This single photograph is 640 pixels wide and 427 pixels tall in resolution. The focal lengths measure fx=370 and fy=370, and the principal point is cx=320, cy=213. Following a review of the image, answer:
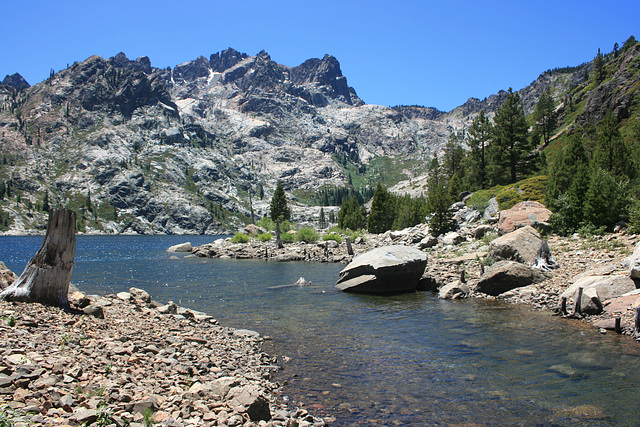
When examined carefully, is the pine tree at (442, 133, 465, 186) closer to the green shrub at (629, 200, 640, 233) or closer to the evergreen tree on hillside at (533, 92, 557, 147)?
the evergreen tree on hillside at (533, 92, 557, 147)

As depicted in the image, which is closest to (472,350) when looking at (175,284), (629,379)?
(629,379)

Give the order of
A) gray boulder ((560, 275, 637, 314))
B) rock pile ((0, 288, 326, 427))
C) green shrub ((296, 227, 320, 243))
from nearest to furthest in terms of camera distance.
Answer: rock pile ((0, 288, 326, 427)) → gray boulder ((560, 275, 637, 314)) → green shrub ((296, 227, 320, 243))

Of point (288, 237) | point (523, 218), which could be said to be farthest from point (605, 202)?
point (288, 237)

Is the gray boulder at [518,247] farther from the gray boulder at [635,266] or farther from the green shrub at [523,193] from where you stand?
the green shrub at [523,193]

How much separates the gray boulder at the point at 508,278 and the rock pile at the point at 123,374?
57.4ft

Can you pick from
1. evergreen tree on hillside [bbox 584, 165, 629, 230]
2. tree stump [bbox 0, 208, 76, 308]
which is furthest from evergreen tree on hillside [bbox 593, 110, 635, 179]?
tree stump [bbox 0, 208, 76, 308]

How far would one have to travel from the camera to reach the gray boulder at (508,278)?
2481 centimetres

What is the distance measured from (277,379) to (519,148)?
68.0 metres

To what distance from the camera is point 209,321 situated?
1912 centimetres

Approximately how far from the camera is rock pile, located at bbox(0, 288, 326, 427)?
6.66 meters

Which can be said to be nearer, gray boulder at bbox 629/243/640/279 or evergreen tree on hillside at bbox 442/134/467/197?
gray boulder at bbox 629/243/640/279

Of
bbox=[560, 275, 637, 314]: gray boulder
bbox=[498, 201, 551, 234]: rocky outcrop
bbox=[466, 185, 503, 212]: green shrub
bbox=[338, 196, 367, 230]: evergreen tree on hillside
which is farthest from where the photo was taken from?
bbox=[338, 196, 367, 230]: evergreen tree on hillside

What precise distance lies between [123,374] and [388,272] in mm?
22806

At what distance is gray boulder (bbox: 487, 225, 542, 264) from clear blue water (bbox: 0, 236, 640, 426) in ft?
19.9
